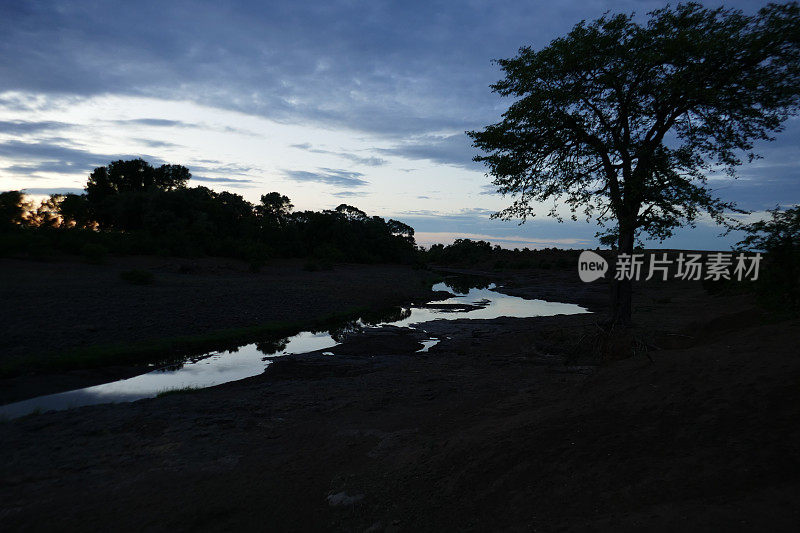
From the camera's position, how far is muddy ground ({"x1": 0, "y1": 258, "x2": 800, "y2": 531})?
451cm

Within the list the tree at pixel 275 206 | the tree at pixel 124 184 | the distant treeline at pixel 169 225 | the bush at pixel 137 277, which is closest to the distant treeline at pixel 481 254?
the distant treeline at pixel 169 225

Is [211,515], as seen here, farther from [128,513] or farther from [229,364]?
[229,364]

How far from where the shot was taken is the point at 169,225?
171ft

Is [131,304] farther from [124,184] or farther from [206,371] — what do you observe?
[124,184]

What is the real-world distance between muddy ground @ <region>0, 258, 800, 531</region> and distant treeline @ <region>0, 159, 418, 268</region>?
34468 mm

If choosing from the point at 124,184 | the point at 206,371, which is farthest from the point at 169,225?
the point at 206,371

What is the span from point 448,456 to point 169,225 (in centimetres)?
5543

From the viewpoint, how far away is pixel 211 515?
5691 millimetres

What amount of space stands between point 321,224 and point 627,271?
67.8 m

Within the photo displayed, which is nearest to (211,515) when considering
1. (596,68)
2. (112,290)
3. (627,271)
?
(627,271)

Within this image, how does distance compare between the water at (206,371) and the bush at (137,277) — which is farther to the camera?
the bush at (137,277)

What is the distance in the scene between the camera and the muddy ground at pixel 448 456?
4.51 meters

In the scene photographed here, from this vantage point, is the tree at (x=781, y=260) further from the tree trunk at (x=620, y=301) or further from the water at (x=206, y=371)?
the water at (x=206, y=371)

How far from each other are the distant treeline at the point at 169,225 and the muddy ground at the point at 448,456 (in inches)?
1357
